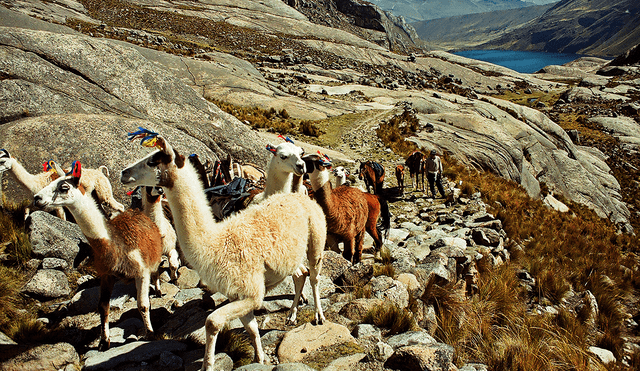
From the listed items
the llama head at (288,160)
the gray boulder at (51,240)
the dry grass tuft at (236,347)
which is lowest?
the gray boulder at (51,240)

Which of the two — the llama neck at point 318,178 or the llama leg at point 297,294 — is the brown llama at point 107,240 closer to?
the llama leg at point 297,294

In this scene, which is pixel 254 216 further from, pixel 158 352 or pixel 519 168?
pixel 519 168

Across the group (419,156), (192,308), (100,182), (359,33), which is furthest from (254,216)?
(359,33)

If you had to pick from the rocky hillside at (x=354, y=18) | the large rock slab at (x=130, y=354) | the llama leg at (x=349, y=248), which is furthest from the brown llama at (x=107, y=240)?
the rocky hillside at (x=354, y=18)

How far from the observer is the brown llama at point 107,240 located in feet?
12.0

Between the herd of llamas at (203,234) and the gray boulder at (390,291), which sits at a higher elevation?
the herd of llamas at (203,234)

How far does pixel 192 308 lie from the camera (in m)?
4.64

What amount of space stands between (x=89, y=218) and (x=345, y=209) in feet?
13.2

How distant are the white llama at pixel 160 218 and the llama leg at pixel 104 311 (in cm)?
114

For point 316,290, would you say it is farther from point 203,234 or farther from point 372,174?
point 372,174

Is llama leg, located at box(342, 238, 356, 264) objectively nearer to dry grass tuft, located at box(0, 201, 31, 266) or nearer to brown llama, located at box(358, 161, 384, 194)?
brown llama, located at box(358, 161, 384, 194)

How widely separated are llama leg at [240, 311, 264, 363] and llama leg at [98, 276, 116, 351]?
6.02 ft

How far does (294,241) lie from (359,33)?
122041 millimetres

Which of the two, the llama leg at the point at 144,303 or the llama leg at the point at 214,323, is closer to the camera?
the llama leg at the point at 214,323
